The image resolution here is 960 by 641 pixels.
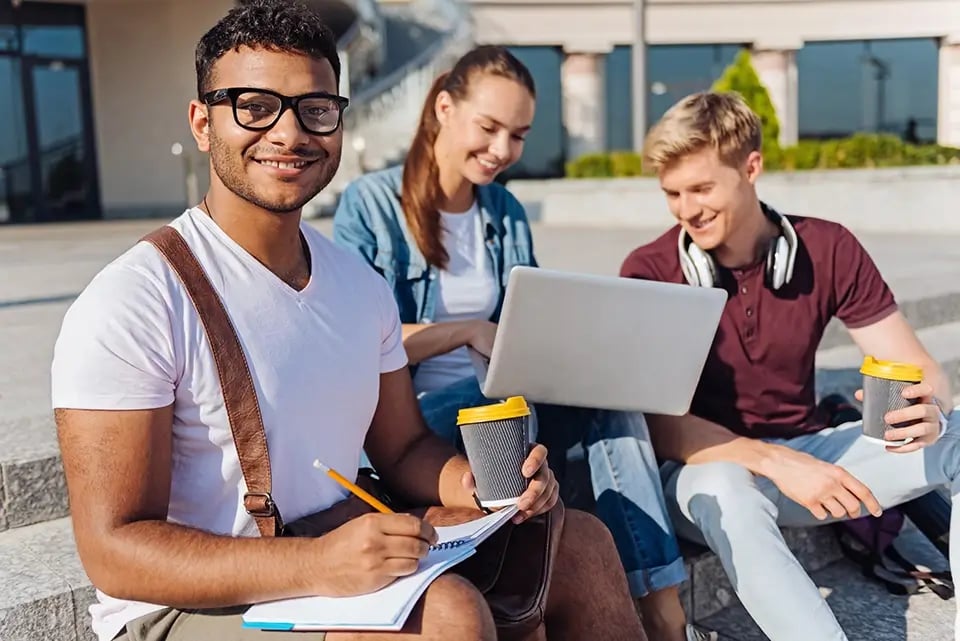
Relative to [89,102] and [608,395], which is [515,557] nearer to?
[608,395]

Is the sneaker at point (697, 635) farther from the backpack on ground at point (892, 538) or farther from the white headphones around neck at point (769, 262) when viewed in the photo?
the white headphones around neck at point (769, 262)

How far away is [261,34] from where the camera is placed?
1.68 meters

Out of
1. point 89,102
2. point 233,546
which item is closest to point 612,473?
point 233,546

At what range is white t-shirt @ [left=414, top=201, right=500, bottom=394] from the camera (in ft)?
9.16

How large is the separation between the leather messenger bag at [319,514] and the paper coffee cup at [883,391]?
0.80 metres

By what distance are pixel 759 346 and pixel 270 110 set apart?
5.36ft

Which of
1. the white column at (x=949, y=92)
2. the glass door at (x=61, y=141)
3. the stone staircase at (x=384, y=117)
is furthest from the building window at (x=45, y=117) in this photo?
the white column at (x=949, y=92)

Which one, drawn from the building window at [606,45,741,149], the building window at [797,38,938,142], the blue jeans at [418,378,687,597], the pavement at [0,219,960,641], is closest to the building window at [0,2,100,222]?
the pavement at [0,219,960,641]

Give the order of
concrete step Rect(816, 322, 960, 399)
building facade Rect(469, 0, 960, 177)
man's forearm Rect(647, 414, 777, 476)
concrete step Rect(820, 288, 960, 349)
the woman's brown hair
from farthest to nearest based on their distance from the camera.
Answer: building facade Rect(469, 0, 960, 177)
concrete step Rect(820, 288, 960, 349)
concrete step Rect(816, 322, 960, 399)
the woman's brown hair
man's forearm Rect(647, 414, 777, 476)

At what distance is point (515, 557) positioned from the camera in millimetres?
1854

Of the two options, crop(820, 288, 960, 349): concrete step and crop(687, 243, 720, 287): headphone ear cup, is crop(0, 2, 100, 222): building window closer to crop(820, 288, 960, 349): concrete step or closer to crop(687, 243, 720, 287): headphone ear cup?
crop(820, 288, 960, 349): concrete step

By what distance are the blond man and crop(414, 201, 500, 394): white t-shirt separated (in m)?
0.43

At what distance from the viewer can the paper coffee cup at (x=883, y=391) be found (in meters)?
2.13

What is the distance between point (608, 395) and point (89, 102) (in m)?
14.0
